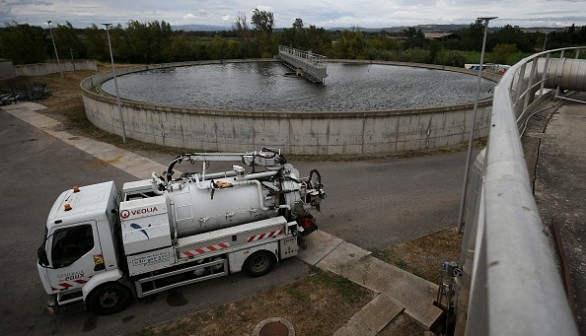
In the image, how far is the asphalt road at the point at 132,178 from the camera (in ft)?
30.1

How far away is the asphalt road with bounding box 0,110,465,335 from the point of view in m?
9.17

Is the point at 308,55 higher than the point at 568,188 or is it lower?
higher

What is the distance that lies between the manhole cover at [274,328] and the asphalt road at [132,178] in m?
1.27

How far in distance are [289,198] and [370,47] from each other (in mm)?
62518

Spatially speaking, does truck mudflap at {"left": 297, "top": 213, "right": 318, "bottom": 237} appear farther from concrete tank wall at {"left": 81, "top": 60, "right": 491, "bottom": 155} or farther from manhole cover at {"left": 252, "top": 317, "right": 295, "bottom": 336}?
concrete tank wall at {"left": 81, "top": 60, "right": 491, "bottom": 155}

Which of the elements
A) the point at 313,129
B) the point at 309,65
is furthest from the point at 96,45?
the point at 313,129

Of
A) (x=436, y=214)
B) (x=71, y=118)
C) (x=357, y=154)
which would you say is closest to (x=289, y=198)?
(x=436, y=214)

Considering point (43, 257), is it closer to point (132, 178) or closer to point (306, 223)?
point (306, 223)

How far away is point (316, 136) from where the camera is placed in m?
19.5

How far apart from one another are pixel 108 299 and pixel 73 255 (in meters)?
1.35

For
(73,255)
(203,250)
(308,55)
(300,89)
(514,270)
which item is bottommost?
(203,250)

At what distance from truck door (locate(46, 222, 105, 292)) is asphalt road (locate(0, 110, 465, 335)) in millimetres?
856

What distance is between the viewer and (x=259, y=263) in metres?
10.4

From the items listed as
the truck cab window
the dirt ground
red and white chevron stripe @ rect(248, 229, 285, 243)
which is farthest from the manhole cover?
the truck cab window
